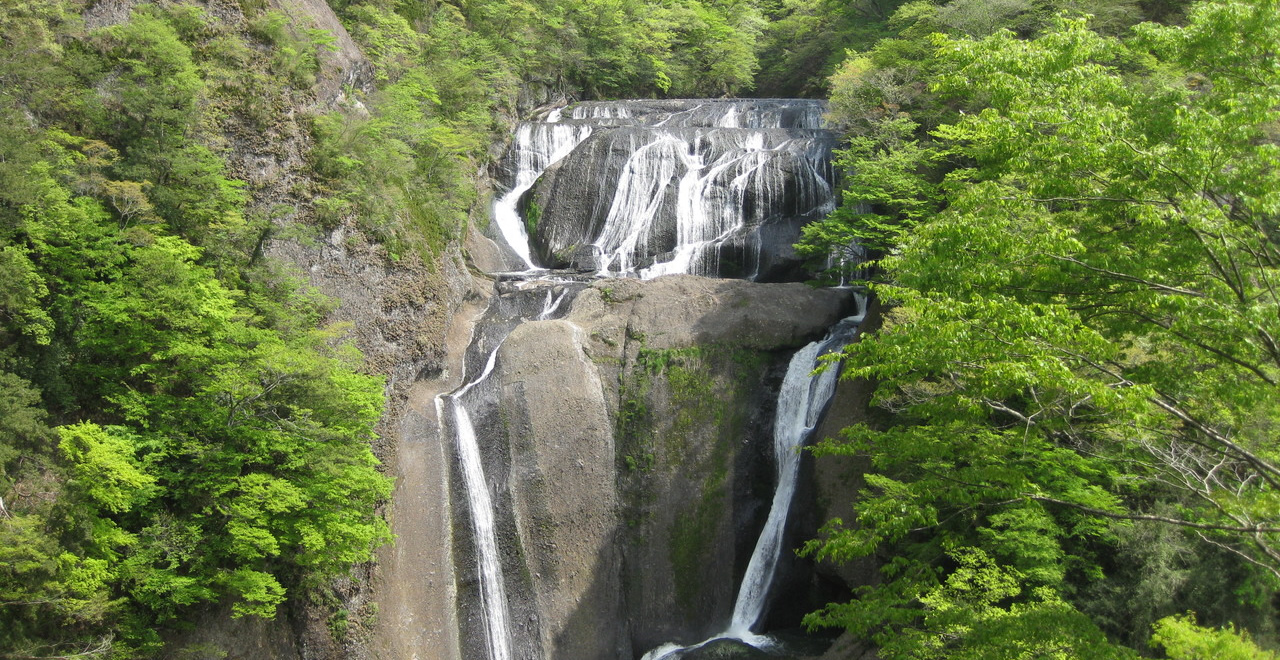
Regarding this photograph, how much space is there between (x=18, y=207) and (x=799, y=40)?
36.1m

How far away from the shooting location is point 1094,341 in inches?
276

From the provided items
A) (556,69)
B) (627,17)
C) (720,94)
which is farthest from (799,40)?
(556,69)

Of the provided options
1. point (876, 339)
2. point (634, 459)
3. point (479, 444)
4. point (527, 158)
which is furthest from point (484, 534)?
point (527, 158)

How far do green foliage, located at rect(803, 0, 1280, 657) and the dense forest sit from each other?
5cm

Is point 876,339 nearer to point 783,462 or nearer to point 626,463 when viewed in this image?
point 783,462

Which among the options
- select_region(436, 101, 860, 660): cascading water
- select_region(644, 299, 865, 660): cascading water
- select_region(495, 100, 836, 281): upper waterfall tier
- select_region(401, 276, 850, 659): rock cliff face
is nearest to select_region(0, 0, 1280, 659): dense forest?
select_region(644, 299, 865, 660): cascading water

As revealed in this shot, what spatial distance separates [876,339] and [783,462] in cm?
890

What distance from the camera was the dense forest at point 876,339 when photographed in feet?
24.7

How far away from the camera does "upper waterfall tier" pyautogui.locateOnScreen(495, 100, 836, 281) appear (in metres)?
22.9

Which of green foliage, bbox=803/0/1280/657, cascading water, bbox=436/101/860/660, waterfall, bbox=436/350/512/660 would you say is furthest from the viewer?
cascading water, bbox=436/101/860/660

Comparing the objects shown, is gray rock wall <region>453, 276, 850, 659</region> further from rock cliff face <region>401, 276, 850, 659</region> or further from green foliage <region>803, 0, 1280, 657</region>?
green foliage <region>803, 0, 1280, 657</region>

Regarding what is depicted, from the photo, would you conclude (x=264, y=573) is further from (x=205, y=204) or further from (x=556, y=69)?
(x=556, y=69)

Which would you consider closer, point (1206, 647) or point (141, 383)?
point (1206, 647)

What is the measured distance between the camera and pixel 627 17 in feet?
118
